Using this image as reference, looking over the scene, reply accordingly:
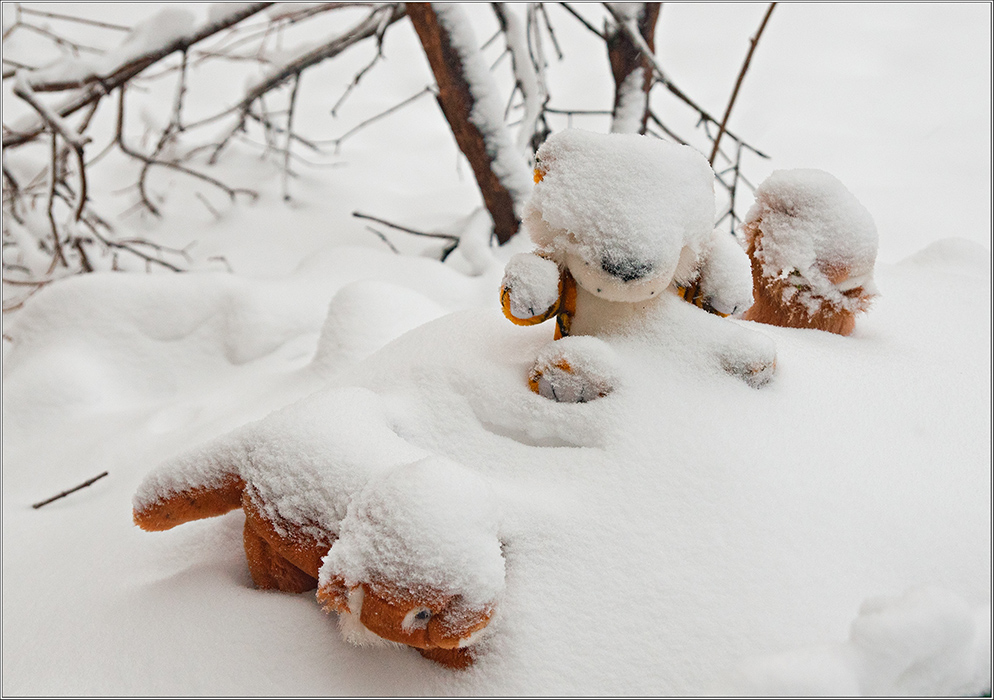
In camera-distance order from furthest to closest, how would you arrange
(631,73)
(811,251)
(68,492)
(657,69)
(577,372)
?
1. (631,73)
2. (657,69)
3. (68,492)
4. (811,251)
5. (577,372)

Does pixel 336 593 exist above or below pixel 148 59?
below

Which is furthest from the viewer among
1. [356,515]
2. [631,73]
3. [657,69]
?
[631,73]

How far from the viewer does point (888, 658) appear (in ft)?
1.39

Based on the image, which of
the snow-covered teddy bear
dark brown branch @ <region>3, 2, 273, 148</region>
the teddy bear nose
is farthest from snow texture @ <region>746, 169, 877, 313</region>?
dark brown branch @ <region>3, 2, 273, 148</region>

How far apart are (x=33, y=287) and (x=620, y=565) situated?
1.65 meters

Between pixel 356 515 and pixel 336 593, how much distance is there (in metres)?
0.05

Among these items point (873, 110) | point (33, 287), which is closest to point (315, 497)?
point (33, 287)

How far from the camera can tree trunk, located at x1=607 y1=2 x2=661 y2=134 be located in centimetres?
164

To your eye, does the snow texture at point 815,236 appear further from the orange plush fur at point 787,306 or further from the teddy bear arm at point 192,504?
the teddy bear arm at point 192,504

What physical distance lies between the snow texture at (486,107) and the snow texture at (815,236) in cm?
73

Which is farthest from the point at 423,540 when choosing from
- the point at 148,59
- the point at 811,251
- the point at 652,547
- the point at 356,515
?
the point at 148,59

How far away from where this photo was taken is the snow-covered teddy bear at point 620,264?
61 centimetres

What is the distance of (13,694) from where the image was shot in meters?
0.67

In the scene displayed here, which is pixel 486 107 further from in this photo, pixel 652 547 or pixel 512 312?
pixel 652 547
